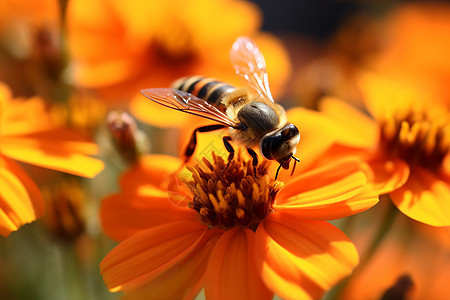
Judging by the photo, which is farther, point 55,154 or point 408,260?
point 408,260

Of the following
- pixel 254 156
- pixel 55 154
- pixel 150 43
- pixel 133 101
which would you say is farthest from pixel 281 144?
pixel 150 43

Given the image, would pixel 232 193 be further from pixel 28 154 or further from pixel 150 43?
pixel 150 43

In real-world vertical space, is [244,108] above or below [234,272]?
above

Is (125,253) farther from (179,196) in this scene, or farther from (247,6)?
(247,6)

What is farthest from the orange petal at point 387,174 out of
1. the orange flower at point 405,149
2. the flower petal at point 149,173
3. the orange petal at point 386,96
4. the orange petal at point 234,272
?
the flower petal at point 149,173

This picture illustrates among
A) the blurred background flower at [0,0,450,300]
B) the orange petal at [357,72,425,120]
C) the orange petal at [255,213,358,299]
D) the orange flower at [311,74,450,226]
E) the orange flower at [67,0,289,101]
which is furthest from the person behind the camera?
the orange flower at [67,0,289,101]

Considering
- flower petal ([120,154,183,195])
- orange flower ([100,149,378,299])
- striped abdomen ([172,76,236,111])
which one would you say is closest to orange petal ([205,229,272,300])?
orange flower ([100,149,378,299])

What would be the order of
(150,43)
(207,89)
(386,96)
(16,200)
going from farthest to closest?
(150,43)
(386,96)
(207,89)
(16,200)

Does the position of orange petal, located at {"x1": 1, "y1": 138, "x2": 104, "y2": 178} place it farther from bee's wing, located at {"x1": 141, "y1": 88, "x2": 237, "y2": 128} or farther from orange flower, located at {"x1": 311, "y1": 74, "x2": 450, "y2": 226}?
orange flower, located at {"x1": 311, "y1": 74, "x2": 450, "y2": 226}

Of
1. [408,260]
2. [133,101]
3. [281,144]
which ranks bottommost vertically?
[408,260]
